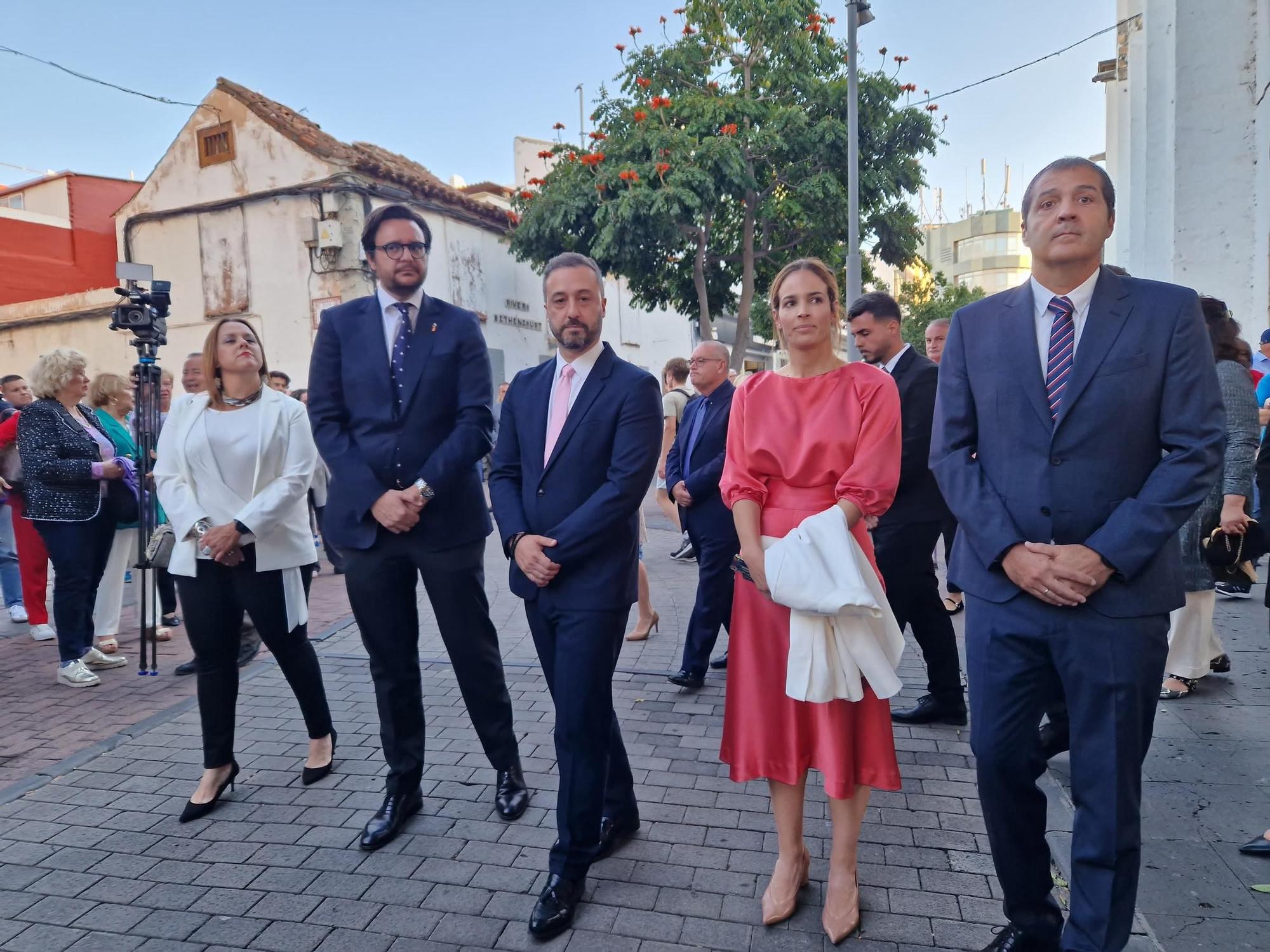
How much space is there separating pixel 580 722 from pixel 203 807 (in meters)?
A: 1.88

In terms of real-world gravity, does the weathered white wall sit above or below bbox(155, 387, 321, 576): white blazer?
above

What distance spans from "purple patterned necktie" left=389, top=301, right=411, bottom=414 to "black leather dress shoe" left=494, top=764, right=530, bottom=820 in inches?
61.9

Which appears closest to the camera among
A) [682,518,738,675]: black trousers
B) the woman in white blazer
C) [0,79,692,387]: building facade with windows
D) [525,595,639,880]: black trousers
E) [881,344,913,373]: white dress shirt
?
[525,595,639,880]: black trousers

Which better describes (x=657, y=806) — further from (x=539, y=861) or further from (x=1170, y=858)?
Result: (x=1170, y=858)

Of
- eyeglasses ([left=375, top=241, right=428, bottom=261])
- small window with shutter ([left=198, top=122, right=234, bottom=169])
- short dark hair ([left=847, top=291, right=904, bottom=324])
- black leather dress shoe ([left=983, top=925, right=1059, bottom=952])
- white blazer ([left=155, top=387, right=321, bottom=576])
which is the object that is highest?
small window with shutter ([left=198, top=122, right=234, bottom=169])

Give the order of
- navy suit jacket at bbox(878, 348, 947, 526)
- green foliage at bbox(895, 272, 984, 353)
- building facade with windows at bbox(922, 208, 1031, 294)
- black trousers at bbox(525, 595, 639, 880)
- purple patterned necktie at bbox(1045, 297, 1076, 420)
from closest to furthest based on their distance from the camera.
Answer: purple patterned necktie at bbox(1045, 297, 1076, 420), black trousers at bbox(525, 595, 639, 880), navy suit jacket at bbox(878, 348, 947, 526), green foliage at bbox(895, 272, 984, 353), building facade with windows at bbox(922, 208, 1031, 294)

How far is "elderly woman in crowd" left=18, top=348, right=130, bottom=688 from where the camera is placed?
5.65m

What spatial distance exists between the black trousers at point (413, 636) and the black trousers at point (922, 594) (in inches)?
81.7

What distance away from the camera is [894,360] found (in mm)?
4598

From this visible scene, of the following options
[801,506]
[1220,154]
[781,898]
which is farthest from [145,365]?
[1220,154]

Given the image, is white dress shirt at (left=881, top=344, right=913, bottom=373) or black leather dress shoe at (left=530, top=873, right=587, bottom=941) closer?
black leather dress shoe at (left=530, top=873, right=587, bottom=941)

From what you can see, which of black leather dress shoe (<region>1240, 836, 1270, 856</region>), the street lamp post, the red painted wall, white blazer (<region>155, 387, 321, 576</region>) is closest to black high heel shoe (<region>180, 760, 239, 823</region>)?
white blazer (<region>155, 387, 321, 576</region>)

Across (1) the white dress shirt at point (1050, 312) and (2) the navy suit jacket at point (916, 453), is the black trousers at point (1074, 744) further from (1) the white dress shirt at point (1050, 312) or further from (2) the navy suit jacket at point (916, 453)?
(2) the navy suit jacket at point (916, 453)

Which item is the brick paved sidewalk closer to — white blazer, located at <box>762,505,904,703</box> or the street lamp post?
white blazer, located at <box>762,505,904,703</box>
